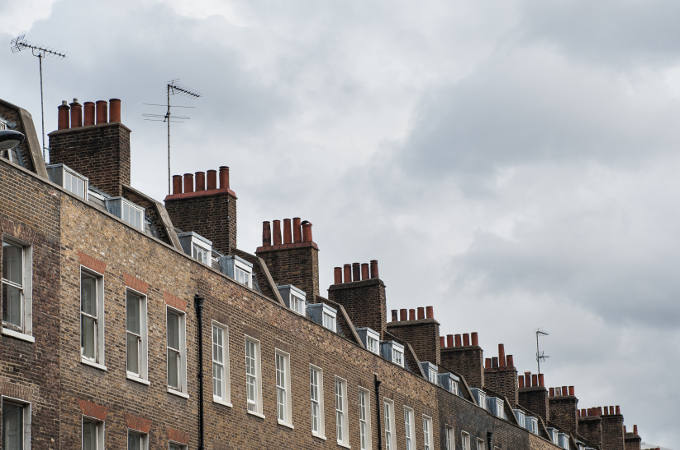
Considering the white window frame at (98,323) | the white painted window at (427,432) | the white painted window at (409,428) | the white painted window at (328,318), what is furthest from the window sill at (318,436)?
the white window frame at (98,323)

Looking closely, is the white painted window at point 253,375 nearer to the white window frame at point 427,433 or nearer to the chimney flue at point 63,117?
the chimney flue at point 63,117

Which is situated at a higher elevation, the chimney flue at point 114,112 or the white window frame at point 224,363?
the chimney flue at point 114,112

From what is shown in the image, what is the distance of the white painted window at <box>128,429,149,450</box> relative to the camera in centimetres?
3114

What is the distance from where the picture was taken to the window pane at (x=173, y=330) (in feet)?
111

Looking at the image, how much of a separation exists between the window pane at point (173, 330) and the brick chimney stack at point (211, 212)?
22.5ft

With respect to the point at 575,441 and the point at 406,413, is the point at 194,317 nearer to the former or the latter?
the point at 406,413

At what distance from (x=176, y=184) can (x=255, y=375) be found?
6.94 metres

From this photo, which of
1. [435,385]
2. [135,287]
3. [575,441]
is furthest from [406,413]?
[575,441]

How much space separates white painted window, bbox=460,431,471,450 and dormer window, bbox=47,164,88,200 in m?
25.2

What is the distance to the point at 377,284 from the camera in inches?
2024

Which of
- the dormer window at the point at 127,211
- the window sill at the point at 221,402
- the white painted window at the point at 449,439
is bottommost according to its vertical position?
the window sill at the point at 221,402

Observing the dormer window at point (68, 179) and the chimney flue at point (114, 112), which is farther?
the chimney flue at point (114, 112)

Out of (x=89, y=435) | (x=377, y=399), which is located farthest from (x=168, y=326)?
(x=377, y=399)

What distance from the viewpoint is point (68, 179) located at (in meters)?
30.9
